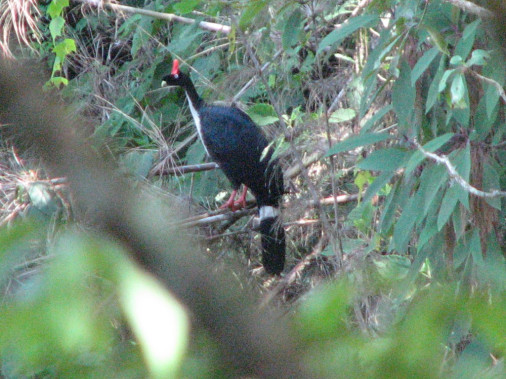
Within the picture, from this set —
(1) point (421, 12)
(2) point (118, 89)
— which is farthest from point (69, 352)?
(2) point (118, 89)

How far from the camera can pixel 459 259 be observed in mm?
2547

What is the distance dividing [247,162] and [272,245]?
65cm

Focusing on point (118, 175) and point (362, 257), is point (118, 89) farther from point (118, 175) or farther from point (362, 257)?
point (118, 175)

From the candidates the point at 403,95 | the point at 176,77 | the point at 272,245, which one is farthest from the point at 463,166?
the point at 176,77

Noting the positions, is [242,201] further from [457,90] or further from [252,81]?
[457,90]

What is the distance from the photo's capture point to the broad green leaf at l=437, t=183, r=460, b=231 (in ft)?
7.38

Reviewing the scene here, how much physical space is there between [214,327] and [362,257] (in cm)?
300

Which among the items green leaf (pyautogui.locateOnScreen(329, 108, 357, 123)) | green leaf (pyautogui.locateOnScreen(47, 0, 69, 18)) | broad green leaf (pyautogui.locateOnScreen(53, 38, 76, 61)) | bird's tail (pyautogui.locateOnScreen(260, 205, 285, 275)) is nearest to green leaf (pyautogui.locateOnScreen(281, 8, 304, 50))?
green leaf (pyautogui.locateOnScreen(329, 108, 357, 123))

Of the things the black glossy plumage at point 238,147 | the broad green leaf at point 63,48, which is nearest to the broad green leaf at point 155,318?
the black glossy plumage at point 238,147

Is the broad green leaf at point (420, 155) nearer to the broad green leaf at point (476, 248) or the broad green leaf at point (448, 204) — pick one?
the broad green leaf at point (448, 204)

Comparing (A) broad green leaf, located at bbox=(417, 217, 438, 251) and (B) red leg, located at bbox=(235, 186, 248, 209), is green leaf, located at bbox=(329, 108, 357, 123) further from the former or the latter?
(B) red leg, located at bbox=(235, 186, 248, 209)

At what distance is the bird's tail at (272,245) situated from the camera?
4184 millimetres

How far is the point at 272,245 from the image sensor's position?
13.8 ft

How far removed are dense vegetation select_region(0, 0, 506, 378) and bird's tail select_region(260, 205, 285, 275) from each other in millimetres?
117
